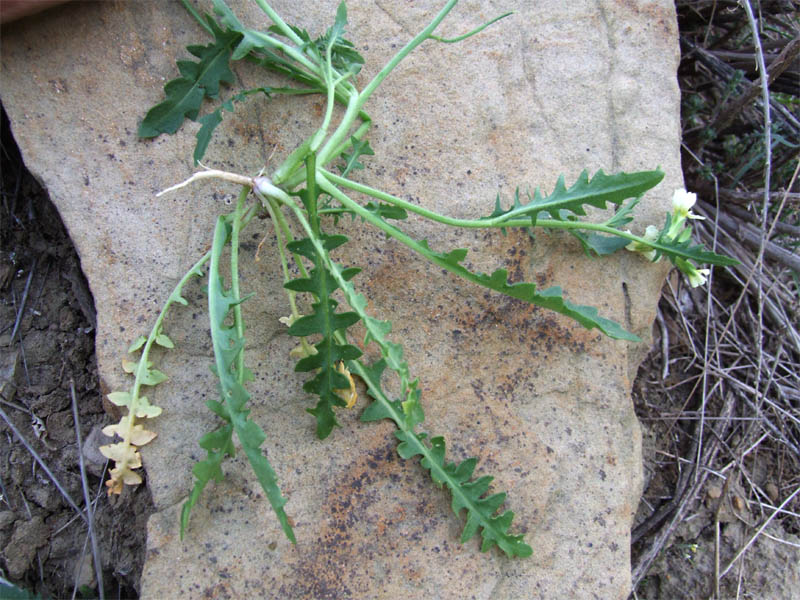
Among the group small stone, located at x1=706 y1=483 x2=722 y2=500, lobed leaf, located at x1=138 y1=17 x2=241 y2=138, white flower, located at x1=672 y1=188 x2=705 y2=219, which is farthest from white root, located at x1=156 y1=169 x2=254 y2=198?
small stone, located at x1=706 y1=483 x2=722 y2=500

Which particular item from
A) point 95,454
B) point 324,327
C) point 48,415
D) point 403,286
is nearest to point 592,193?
point 403,286

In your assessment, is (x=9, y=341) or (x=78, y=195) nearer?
(x=78, y=195)

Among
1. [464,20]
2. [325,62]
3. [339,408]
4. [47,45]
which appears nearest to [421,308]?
[339,408]

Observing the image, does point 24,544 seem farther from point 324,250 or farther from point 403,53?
point 403,53

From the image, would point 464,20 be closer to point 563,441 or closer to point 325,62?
point 325,62

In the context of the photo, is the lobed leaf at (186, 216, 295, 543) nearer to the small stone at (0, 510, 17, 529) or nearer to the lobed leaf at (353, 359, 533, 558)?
the lobed leaf at (353, 359, 533, 558)

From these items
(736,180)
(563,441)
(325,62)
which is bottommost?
(736,180)

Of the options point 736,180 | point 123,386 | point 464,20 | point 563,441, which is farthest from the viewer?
point 736,180
